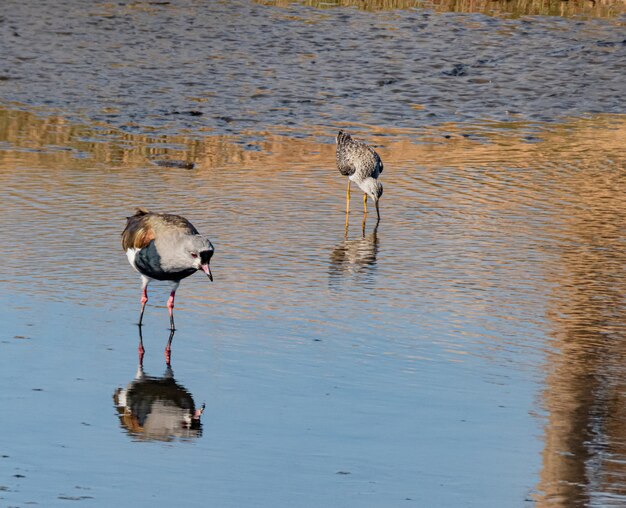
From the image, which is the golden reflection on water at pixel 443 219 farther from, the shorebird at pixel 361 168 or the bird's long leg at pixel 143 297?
the bird's long leg at pixel 143 297

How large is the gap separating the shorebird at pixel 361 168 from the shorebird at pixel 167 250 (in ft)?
14.7

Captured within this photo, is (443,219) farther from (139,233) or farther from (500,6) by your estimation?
(500,6)

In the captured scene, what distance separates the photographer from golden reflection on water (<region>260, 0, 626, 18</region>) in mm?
29562

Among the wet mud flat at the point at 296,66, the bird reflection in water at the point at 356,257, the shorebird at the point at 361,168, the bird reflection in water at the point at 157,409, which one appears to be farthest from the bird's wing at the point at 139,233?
the wet mud flat at the point at 296,66

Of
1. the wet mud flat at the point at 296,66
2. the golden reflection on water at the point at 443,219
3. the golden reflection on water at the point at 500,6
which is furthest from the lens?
the golden reflection on water at the point at 500,6

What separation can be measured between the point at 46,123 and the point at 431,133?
18.2 feet

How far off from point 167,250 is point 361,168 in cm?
535

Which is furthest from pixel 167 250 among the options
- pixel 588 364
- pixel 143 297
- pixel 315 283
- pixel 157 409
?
pixel 588 364

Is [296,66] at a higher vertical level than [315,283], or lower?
higher

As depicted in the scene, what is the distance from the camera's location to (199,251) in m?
10.2

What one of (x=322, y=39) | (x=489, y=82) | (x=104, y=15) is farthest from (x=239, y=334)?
(x=104, y=15)

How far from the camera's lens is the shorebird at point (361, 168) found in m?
15.0

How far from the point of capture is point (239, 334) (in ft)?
34.4

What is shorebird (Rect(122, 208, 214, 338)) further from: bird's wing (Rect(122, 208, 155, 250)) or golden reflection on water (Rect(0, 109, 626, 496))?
golden reflection on water (Rect(0, 109, 626, 496))
